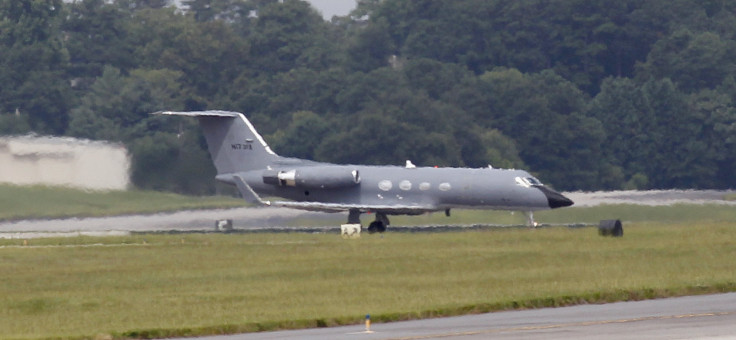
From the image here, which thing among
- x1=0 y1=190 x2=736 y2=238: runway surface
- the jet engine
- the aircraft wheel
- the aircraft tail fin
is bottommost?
the aircraft wheel

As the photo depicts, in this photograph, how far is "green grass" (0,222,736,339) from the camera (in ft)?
106

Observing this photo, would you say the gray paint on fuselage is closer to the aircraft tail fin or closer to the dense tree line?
the aircraft tail fin

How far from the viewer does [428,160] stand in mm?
96938

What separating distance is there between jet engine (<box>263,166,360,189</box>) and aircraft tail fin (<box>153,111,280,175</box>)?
1798 mm

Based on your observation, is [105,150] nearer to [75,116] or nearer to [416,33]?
[75,116]

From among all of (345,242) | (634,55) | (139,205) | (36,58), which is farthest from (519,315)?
(634,55)

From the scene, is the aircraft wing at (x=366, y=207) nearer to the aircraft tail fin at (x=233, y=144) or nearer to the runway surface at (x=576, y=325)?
the aircraft tail fin at (x=233, y=144)

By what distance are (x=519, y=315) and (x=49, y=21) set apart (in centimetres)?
9861

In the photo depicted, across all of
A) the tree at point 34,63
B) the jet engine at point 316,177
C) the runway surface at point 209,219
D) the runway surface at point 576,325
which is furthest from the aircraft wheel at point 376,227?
the tree at point 34,63

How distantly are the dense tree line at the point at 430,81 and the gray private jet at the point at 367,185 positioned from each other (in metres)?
23.7

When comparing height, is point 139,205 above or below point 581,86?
below

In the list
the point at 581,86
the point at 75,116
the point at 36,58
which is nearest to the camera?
the point at 75,116

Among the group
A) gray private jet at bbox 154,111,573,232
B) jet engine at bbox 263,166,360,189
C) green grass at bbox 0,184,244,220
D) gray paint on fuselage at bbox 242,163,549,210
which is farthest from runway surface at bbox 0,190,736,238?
jet engine at bbox 263,166,360,189

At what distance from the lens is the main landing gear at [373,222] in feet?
200
